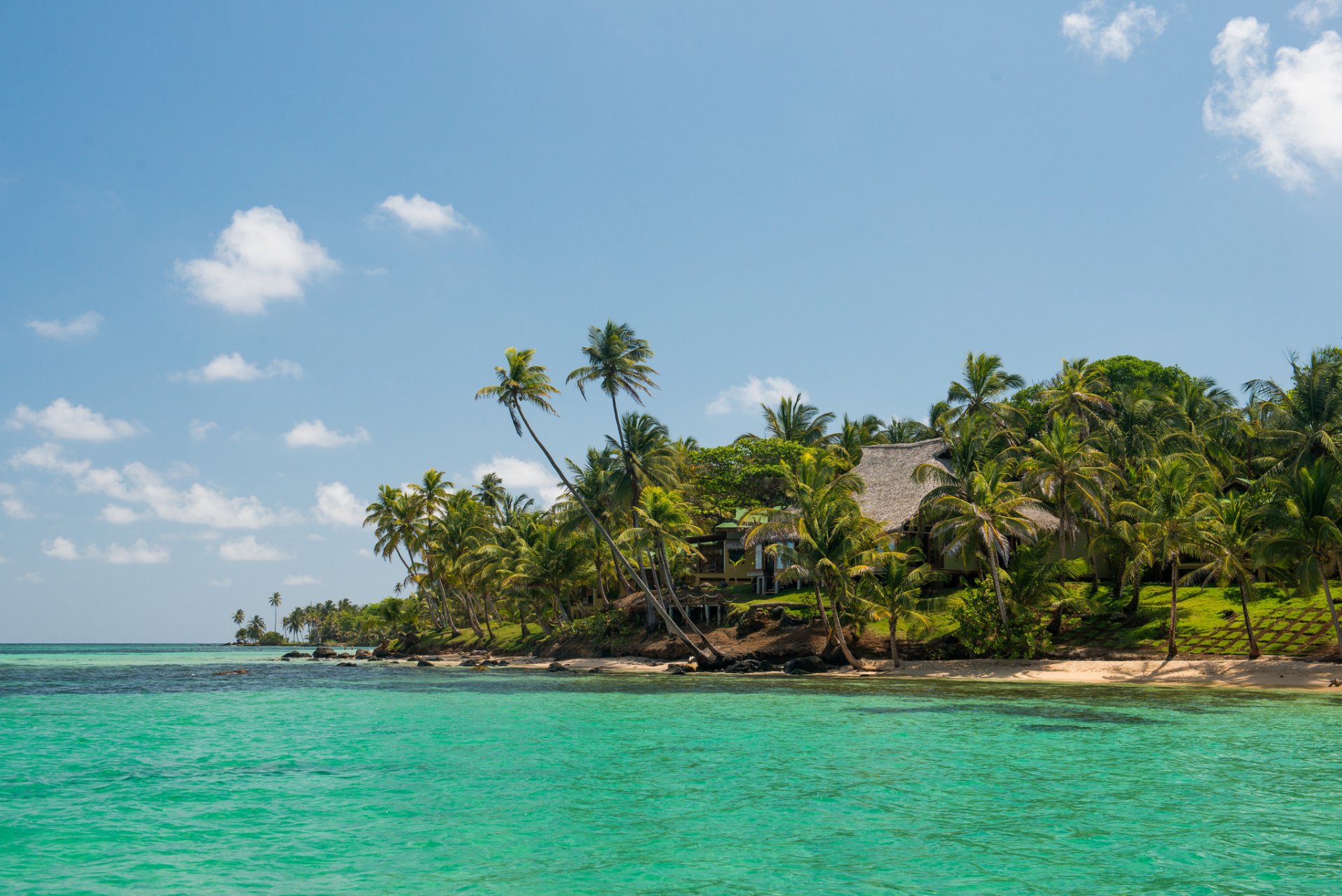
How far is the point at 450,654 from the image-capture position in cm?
6569

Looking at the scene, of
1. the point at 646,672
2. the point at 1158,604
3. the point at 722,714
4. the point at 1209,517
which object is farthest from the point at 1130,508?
the point at 646,672

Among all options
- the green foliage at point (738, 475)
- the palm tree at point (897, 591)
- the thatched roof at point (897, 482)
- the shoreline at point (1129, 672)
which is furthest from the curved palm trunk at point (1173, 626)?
the green foliage at point (738, 475)

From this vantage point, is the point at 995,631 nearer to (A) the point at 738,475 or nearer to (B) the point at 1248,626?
(B) the point at 1248,626

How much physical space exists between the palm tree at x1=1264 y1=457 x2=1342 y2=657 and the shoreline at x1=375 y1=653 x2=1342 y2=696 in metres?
2.04

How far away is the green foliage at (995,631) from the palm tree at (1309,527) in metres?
9.05

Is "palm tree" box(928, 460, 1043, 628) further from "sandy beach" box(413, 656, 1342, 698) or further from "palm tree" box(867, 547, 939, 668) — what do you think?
"sandy beach" box(413, 656, 1342, 698)

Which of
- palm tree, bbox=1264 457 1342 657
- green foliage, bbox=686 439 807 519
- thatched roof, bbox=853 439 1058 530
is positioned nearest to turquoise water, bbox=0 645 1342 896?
palm tree, bbox=1264 457 1342 657

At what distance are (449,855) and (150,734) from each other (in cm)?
1557

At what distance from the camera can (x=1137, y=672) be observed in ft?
103

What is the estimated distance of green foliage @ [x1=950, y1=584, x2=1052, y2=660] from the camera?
34.8m

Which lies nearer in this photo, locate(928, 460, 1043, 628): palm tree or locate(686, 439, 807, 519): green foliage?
locate(928, 460, 1043, 628): palm tree

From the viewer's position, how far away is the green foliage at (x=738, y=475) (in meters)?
61.7

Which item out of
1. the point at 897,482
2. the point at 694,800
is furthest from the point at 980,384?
the point at 694,800

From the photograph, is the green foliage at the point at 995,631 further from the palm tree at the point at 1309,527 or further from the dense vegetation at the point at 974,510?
the palm tree at the point at 1309,527
